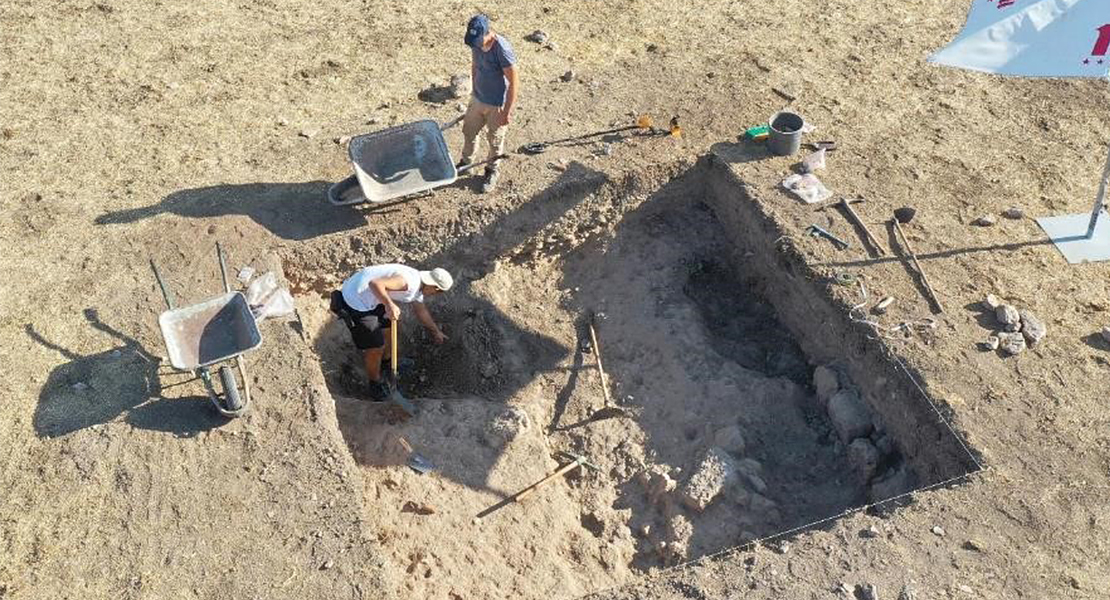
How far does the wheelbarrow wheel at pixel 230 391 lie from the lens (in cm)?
611

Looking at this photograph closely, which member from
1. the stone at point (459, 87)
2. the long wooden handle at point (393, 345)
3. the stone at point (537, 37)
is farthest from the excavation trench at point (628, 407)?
the stone at point (537, 37)

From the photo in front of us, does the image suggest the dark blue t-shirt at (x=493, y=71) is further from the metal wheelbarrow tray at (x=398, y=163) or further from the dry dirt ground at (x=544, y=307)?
the dry dirt ground at (x=544, y=307)

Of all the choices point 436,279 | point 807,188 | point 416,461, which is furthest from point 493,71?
point 416,461

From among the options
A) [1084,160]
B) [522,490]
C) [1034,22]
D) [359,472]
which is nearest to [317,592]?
[359,472]

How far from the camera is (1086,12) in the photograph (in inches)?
255

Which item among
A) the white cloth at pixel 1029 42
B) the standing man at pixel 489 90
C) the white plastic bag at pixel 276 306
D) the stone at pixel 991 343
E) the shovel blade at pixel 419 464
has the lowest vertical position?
the shovel blade at pixel 419 464

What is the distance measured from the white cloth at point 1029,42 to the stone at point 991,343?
194 centimetres

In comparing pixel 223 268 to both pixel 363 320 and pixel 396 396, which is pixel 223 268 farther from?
pixel 396 396

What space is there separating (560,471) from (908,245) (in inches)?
139

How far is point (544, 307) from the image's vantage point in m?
8.31

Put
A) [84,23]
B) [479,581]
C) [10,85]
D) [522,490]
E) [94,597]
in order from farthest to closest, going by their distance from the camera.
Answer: [84,23] → [10,85] → [522,490] → [479,581] → [94,597]

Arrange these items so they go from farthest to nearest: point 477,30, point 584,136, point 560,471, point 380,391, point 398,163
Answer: point 584,136, point 398,163, point 380,391, point 477,30, point 560,471

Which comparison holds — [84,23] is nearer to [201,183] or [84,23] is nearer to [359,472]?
[201,183]

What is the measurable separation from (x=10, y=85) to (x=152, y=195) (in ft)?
9.04
